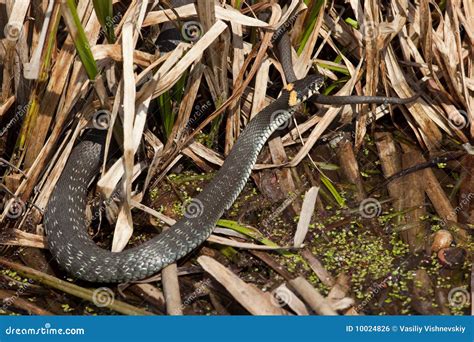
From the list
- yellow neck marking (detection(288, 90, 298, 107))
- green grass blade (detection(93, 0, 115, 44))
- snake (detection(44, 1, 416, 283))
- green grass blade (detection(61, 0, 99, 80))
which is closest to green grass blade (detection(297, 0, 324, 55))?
snake (detection(44, 1, 416, 283))

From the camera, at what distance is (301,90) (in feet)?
23.5

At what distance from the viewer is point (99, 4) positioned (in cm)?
→ 610

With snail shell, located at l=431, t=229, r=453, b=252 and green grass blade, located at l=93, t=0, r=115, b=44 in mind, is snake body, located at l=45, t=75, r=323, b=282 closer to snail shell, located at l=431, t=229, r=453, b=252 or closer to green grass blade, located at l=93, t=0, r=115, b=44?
green grass blade, located at l=93, t=0, r=115, b=44

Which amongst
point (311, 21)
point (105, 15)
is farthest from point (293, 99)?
point (105, 15)

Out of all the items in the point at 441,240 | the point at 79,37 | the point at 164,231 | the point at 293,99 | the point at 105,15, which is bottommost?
the point at 441,240

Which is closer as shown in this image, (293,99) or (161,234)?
(161,234)

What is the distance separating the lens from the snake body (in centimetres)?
607

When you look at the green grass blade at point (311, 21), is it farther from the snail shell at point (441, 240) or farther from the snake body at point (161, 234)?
the snail shell at point (441, 240)

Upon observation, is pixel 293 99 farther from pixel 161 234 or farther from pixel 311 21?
pixel 161 234

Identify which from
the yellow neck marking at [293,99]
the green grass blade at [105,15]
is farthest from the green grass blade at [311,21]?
the green grass blade at [105,15]

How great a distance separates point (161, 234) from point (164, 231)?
0.09 metres

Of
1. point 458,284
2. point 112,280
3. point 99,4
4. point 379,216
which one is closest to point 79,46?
point 99,4

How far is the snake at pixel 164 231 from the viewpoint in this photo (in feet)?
19.9

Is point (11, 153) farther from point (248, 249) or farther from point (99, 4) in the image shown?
point (248, 249)
